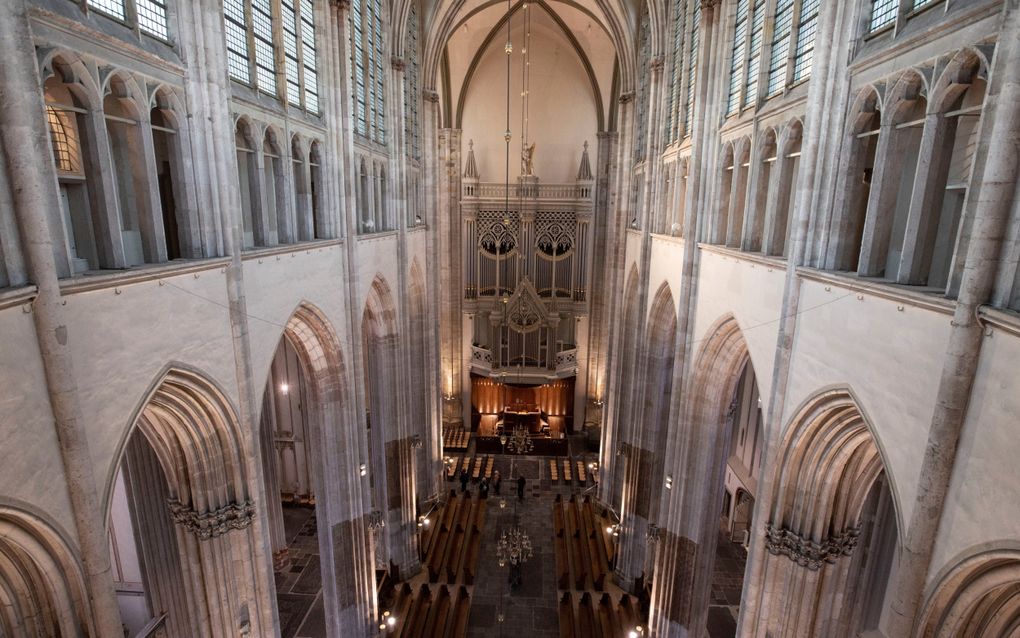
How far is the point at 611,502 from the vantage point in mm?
19844

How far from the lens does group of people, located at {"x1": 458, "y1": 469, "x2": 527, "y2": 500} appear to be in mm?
20922

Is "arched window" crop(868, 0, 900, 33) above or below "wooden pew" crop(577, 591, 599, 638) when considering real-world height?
above

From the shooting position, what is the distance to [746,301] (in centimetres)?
888

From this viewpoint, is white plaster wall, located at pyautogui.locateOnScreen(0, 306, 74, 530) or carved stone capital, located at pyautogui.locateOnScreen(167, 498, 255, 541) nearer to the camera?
white plaster wall, located at pyautogui.locateOnScreen(0, 306, 74, 530)

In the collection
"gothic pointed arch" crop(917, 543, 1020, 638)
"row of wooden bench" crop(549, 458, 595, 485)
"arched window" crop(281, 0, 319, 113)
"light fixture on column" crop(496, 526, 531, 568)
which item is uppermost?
"arched window" crop(281, 0, 319, 113)

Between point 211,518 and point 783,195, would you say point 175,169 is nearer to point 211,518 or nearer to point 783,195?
point 211,518

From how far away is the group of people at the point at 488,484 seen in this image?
20.9 m

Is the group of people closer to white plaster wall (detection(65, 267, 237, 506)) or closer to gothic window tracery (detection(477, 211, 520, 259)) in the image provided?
gothic window tracery (detection(477, 211, 520, 259))

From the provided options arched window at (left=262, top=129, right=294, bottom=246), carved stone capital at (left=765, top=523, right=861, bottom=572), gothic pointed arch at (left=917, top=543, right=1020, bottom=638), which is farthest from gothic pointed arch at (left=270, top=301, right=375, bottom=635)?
gothic pointed arch at (left=917, top=543, right=1020, bottom=638)

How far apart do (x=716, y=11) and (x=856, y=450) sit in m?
9.29

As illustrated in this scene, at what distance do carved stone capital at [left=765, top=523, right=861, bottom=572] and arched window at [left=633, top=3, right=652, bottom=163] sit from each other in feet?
42.3

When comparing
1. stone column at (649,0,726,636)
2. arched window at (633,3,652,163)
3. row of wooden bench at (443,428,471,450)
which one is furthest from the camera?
row of wooden bench at (443,428,471,450)

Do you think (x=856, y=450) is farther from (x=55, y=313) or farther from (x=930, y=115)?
(x=55, y=313)

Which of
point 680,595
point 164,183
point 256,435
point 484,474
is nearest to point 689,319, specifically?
point 680,595
